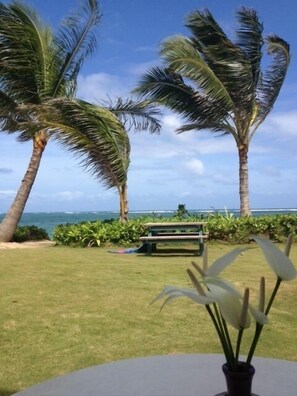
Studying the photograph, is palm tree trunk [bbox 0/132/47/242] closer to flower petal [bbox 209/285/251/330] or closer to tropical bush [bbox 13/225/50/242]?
tropical bush [bbox 13/225/50/242]

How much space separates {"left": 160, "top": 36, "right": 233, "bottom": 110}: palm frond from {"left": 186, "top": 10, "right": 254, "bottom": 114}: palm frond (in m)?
0.33

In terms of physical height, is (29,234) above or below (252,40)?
below

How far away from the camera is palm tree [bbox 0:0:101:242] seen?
1161cm

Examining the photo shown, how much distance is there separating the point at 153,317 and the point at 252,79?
10286 mm

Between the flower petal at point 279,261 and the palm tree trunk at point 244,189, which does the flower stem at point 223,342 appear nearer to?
the flower petal at point 279,261

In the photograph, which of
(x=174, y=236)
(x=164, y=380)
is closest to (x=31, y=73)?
(x=174, y=236)

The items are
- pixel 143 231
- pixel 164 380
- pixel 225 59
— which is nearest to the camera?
pixel 164 380

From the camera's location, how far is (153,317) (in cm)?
457

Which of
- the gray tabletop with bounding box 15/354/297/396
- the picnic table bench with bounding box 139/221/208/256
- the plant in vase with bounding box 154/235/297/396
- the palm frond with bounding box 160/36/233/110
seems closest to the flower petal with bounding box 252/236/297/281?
the plant in vase with bounding box 154/235/297/396

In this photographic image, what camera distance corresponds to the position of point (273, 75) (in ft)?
45.1

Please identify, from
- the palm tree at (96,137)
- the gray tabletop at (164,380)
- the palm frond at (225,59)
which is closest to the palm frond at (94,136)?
the palm tree at (96,137)

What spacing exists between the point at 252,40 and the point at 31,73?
6750 millimetres

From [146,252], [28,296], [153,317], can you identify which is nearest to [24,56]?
[146,252]

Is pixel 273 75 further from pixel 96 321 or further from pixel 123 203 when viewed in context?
pixel 96 321
